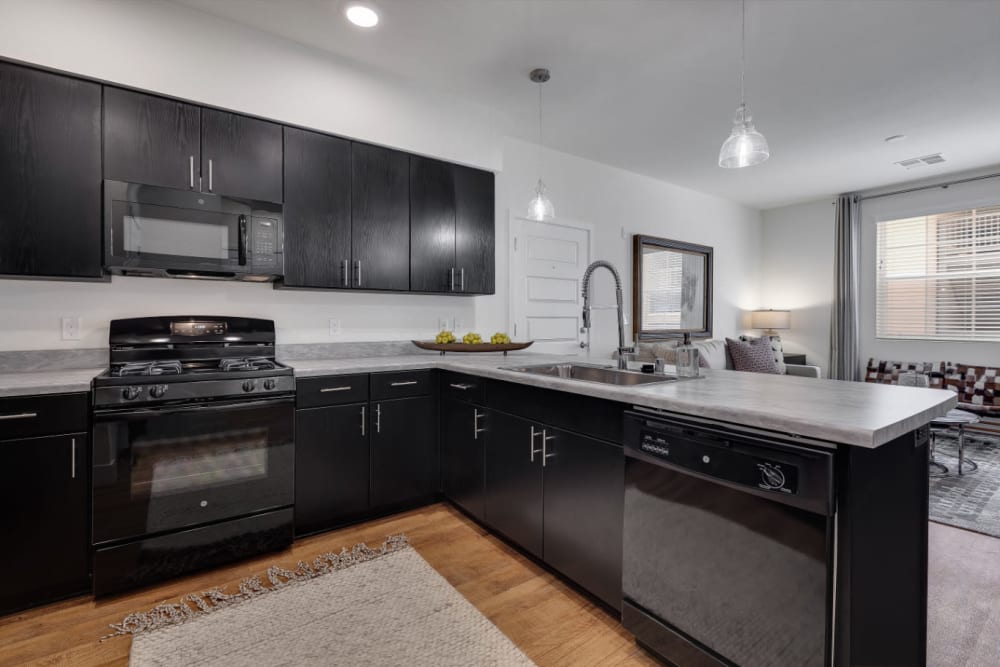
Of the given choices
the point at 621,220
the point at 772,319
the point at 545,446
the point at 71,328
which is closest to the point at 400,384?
the point at 545,446

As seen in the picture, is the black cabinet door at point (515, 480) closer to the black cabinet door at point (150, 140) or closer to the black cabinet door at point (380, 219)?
the black cabinet door at point (380, 219)

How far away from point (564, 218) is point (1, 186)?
360 cm

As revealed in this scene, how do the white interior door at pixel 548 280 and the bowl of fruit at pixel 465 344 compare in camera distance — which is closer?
the bowl of fruit at pixel 465 344

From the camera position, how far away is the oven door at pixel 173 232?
2221 mm

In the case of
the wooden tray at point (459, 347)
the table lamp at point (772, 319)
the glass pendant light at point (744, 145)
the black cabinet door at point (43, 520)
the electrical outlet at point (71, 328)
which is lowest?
the black cabinet door at point (43, 520)

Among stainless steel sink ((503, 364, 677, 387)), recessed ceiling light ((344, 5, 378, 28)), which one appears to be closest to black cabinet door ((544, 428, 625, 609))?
stainless steel sink ((503, 364, 677, 387))

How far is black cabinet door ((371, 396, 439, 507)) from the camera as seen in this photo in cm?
268

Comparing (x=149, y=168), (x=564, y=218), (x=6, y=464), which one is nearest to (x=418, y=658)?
(x=6, y=464)

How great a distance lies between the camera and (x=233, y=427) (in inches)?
87.1

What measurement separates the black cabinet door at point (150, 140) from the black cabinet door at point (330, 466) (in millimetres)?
1376

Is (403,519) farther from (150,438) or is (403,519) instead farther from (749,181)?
(749,181)

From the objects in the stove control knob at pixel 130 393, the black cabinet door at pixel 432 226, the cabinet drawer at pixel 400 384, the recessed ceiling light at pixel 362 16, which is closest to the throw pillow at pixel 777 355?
the black cabinet door at pixel 432 226

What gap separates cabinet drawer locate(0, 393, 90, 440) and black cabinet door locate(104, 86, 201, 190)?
1068 millimetres

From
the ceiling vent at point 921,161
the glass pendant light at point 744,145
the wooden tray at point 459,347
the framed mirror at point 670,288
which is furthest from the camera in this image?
the framed mirror at point 670,288
